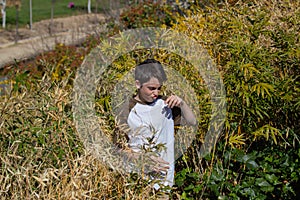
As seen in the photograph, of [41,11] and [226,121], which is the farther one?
[41,11]

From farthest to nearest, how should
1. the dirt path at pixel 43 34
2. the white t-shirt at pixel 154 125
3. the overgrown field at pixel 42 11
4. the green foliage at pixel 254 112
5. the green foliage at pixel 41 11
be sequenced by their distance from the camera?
1. the green foliage at pixel 41 11
2. the overgrown field at pixel 42 11
3. the dirt path at pixel 43 34
4. the green foliage at pixel 254 112
5. the white t-shirt at pixel 154 125

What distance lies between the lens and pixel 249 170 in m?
3.53

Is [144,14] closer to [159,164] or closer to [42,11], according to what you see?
[159,164]

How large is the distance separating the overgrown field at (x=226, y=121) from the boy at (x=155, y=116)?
0.13 metres

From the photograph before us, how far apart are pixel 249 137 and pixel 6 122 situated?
5.60 feet

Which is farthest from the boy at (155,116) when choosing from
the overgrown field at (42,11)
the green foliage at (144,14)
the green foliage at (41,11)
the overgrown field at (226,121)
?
the green foliage at (41,11)

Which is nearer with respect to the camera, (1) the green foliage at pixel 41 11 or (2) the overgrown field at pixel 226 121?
(2) the overgrown field at pixel 226 121

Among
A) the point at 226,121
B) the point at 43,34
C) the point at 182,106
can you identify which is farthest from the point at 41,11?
the point at 182,106

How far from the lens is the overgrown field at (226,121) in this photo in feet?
10.1

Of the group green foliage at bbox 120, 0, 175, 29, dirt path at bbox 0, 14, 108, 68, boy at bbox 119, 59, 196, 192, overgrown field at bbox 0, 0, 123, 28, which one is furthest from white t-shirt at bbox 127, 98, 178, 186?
overgrown field at bbox 0, 0, 123, 28

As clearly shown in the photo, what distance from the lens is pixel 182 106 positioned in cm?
297

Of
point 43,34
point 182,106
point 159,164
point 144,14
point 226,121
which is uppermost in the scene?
point 144,14

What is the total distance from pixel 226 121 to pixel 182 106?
0.63 m

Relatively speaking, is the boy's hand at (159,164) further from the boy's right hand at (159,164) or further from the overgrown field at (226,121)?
the overgrown field at (226,121)
